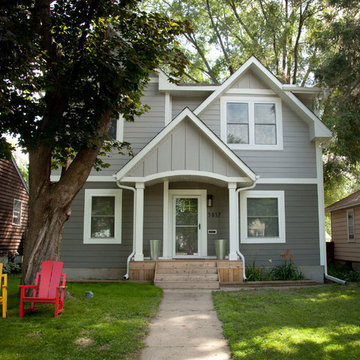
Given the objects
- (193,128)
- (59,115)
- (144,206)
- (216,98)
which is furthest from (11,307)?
(216,98)

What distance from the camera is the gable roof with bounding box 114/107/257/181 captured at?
1091 cm

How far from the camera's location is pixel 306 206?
12.6m

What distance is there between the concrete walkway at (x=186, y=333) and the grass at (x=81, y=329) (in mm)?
→ 206

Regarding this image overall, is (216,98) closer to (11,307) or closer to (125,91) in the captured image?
(125,91)

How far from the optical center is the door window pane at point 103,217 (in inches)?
Answer: 489

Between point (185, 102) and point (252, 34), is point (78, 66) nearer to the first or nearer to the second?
point (185, 102)

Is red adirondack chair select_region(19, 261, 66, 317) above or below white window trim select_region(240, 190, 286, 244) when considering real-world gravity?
below

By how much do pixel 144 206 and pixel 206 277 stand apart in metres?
3.22

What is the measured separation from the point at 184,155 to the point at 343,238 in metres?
8.68

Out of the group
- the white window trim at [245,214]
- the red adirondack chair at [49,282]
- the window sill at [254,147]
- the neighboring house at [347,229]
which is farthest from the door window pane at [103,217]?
the neighboring house at [347,229]

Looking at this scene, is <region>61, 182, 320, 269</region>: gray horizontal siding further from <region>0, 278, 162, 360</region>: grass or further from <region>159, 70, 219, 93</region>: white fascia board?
<region>0, 278, 162, 360</region>: grass

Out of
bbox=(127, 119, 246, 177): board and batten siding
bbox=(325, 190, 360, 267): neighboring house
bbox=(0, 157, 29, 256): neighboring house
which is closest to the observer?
bbox=(127, 119, 246, 177): board and batten siding

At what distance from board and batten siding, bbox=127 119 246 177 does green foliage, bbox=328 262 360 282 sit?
5081mm

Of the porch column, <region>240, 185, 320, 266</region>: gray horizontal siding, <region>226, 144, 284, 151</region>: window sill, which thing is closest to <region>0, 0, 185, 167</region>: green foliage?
the porch column
